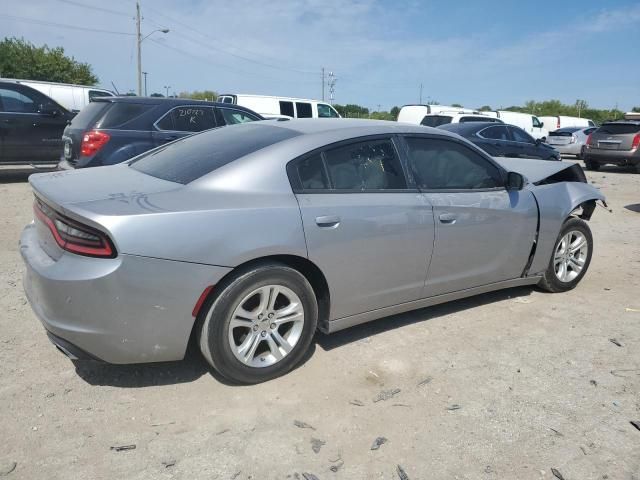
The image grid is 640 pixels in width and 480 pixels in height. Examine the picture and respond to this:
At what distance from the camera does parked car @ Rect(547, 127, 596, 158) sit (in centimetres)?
1966

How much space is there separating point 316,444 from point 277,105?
1622cm

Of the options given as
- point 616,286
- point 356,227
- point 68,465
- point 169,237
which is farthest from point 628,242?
point 68,465

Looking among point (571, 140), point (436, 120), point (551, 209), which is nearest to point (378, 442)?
point (551, 209)

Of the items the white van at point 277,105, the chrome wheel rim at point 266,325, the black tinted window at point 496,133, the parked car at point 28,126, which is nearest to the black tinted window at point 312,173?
the chrome wheel rim at point 266,325

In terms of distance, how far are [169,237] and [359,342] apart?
5.45ft

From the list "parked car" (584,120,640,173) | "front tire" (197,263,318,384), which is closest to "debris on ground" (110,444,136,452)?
"front tire" (197,263,318,384)

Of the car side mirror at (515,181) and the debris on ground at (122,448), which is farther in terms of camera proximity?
the car side mirror at (515,181)

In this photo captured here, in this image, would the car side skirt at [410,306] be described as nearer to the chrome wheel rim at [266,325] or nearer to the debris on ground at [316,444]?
the chrome wheel rim at [266,325]

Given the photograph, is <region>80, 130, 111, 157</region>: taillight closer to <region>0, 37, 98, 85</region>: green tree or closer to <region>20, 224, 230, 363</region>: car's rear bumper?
<region>20, 224, 230, 363</region>: car's rear bumper

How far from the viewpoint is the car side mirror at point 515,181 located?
4152mm

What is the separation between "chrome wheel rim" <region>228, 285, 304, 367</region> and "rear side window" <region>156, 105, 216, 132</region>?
5.20 meters

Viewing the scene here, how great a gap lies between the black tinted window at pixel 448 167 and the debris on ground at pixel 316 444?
189 cm

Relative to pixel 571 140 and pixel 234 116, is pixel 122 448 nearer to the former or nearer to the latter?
pixel 234 116

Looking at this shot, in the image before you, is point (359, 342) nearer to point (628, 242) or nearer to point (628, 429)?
point (628, 429)
